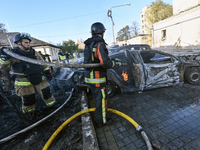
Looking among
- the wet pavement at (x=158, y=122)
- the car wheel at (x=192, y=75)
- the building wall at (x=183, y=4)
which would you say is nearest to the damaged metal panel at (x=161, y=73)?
the wet pavement at (x=158, y=122)

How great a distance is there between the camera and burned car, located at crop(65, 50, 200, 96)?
311 cm

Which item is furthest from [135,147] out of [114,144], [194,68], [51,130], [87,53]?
[194,68]

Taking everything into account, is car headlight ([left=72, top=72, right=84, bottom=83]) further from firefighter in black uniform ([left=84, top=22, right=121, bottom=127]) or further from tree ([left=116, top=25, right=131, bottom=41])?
tree ([left=116, top=25, right=131, bottom=41])

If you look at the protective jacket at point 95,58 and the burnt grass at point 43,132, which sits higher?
the protective jacket at point 95,58

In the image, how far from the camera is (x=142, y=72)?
3.11 m

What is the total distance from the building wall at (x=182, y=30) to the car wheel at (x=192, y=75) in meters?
10.2

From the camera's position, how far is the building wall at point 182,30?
10648 mm

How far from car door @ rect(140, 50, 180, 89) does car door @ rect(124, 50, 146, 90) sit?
147 mm

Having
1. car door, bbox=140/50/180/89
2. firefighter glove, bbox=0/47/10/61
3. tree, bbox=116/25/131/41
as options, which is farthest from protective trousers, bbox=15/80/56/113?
tree, bbox=116/25/131/41

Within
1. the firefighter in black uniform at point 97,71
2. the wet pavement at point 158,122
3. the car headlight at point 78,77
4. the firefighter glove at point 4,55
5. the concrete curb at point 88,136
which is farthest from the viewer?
the car headlight at point 78,77

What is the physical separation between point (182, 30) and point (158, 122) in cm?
1479

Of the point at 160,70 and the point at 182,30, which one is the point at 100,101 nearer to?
the point at 160,70

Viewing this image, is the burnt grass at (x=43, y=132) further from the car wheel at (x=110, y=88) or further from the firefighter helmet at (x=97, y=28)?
the firefighter helmet at (x=97, y=28)

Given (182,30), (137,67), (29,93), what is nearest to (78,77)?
(29,93)
